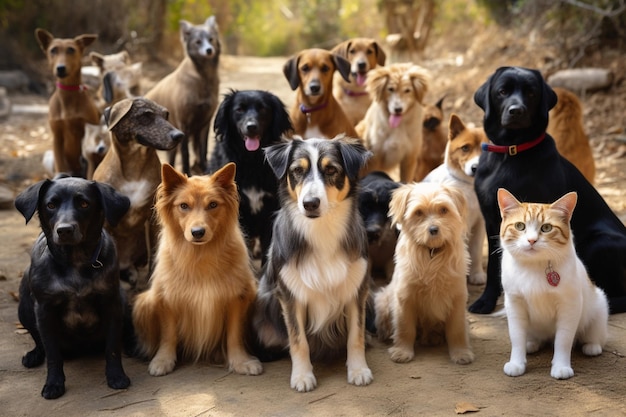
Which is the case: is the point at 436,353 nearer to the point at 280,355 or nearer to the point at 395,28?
the point at 280,355

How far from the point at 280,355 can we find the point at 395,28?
9.86 meters

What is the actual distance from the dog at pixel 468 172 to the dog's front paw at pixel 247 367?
197cm

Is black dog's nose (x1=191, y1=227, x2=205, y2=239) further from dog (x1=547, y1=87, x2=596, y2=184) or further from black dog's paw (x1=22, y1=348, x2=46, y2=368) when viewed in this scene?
dog (x1=547, y1=87, x2=596, y2=184)

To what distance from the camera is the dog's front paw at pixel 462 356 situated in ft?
13.6

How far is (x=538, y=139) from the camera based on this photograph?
469cm

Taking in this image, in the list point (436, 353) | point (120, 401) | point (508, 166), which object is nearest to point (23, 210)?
point (120, 401)

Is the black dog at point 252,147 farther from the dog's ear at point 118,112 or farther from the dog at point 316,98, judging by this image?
the dog at point 316,98

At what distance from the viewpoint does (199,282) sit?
4137 mm

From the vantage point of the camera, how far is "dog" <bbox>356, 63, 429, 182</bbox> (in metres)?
6.25

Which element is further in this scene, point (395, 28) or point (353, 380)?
point (395, 28)

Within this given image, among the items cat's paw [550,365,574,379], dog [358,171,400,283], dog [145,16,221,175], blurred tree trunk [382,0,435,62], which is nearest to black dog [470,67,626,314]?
dog [358,171,400,283]

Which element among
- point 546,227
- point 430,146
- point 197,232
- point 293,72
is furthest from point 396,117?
point 197,232

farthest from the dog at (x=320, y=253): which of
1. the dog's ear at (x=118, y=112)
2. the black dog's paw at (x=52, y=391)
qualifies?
the dog's ear at (x=118, y=112)

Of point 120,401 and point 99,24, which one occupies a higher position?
point 99,24
